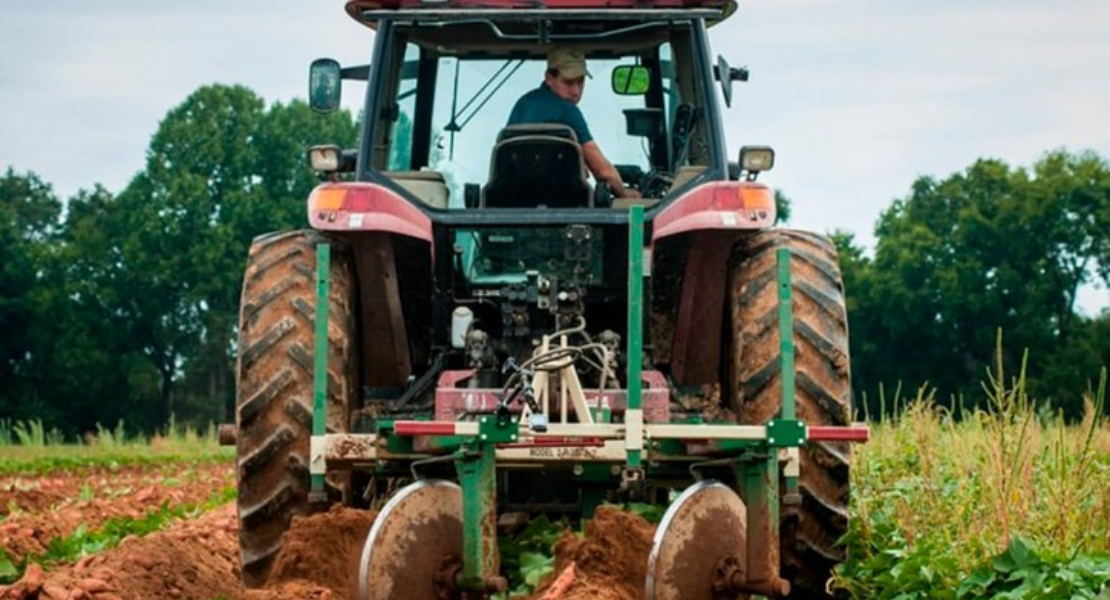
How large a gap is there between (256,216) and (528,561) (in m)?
55.8

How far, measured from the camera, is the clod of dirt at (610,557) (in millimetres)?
6926

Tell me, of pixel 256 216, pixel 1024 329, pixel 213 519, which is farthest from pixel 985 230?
pixel 213 519

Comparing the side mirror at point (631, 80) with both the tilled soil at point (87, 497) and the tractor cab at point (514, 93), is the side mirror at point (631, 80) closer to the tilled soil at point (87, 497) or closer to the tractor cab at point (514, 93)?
the tractor cab at point (514, 93)

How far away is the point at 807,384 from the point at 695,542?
3.66 feet

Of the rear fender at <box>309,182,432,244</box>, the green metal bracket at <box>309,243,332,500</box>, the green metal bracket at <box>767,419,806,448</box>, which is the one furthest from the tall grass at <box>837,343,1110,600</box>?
the rear fender at <box>309,182,432,244</box>

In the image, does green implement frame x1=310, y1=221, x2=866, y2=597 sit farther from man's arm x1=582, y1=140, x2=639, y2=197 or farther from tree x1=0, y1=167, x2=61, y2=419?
tree x1=0, y1=167, x2=61, y2=419

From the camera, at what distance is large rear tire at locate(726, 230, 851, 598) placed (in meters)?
7.58

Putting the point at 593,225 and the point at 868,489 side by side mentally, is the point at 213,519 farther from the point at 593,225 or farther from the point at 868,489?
the point at 593,225

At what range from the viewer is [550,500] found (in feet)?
27.2

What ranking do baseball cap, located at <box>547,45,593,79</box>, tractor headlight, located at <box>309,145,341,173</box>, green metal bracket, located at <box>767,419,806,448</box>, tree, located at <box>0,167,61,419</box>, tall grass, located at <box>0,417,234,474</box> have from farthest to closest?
tree, located at <box>0,167,61,419</box> < tall grass, located at <box>0,417,234,474</box> < baseball cap, located at <box>547,45,593,79</box> < tractor headlight, located at <box>309,145,341,173</box> < green metal bracket, located at <box>767,419,806,448</box>

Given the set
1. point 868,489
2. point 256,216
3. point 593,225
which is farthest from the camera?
point 256,216

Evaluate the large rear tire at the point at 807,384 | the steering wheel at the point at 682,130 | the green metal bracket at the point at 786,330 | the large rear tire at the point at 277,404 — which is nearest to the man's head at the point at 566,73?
the steering wheel at the point at 682,130

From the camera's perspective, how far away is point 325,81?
9.23 meters

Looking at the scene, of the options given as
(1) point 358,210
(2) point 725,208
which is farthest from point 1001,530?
(1) point 358,210
